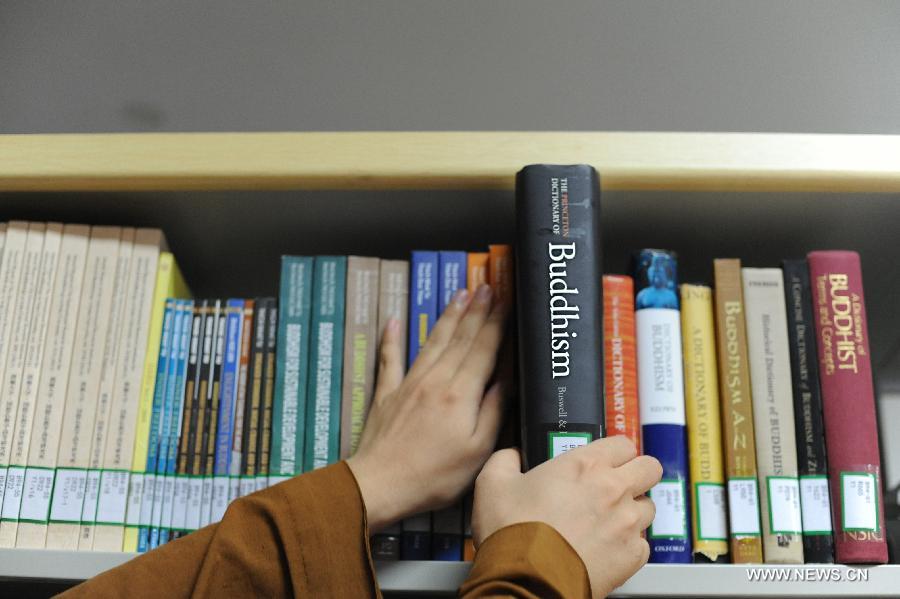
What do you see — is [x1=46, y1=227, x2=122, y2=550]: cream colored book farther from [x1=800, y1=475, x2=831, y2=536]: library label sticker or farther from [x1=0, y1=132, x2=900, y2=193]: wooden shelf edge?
[x1=800, y1=475, x2=831, y2=536]: library label sticker

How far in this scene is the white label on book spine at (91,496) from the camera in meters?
0.83

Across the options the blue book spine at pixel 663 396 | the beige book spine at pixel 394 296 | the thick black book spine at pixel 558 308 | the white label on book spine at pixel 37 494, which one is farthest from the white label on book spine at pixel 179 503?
the blue book spine at pixel 663 396

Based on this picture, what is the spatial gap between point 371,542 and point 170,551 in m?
0.18

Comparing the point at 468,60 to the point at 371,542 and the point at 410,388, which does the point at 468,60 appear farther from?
the point at 371,542

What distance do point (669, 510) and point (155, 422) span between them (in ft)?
1.69

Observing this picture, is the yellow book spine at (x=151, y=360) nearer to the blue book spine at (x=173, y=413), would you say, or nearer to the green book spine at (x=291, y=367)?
the blue book spine at (x=173, y=413)

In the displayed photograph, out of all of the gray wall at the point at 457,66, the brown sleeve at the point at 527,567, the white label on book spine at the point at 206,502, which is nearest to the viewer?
the brown sleeve at the point at 527,567

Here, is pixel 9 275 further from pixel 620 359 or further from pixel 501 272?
pixel 620 359

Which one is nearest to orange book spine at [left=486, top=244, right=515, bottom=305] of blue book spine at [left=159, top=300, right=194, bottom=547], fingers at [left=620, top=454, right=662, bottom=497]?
fingers at [left=620, top=454, right=662, bottom=497]

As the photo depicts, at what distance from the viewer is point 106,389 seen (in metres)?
0.87

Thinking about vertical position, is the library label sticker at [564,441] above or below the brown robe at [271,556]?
above

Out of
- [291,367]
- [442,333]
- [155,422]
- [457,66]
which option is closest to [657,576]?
[442,333]

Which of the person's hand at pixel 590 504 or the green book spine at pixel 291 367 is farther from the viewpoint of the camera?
the green book spine at pixel 291 367

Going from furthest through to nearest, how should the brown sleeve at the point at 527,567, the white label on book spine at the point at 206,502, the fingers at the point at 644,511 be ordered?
the white label on book spine at the point at 206,502 < the fingers at the point at 644,511 < the brown sleeve at the point at 527,567
